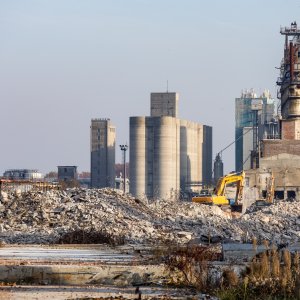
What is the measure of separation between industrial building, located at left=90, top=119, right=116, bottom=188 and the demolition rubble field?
137 meters

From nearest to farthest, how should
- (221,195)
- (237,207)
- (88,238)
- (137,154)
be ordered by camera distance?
(88,238) → (221,195) → (237,207) → (137,154)

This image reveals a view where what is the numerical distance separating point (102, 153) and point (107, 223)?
503ft

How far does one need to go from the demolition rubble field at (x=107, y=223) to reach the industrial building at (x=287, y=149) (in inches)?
2484

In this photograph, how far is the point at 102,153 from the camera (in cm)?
19088

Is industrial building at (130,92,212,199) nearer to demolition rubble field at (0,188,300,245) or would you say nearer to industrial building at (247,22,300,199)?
industrial building at (247,22,300,199)

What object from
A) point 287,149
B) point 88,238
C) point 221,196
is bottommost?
point 88,238

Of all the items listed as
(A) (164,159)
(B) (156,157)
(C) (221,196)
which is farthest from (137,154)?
(C) (221,196)

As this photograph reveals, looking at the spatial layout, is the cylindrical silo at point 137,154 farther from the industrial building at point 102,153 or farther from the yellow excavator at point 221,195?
the yellow excavator at point 221,195

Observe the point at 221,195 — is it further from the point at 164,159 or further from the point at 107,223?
the point at 164,159

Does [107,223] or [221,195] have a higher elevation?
[221,195]

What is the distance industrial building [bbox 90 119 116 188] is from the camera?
615 ft

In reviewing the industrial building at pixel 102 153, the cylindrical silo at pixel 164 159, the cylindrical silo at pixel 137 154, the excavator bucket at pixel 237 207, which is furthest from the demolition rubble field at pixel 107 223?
the industrial building at pixel 102 153

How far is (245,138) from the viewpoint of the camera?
19162cm

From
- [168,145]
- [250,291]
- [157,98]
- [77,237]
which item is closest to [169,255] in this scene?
[250,291]
